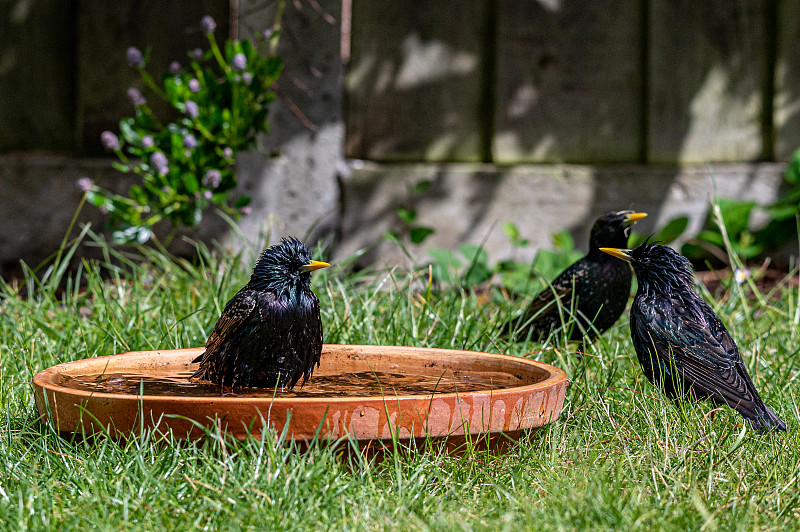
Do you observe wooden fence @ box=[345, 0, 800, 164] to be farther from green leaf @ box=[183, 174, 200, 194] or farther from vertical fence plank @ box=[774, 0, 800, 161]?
green leaf @ box=[183, 174, 200, 194]

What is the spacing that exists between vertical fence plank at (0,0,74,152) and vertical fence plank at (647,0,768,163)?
3527 mm

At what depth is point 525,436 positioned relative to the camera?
2.36 m

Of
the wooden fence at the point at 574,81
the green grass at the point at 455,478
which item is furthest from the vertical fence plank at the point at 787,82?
the green grass at the point at 455,478

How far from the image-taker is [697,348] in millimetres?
2750

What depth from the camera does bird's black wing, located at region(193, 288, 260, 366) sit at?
8.16 feet

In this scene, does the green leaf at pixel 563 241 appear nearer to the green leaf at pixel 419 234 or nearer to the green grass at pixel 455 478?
the green leaf at pixel 419 234

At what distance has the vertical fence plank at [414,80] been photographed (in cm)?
512

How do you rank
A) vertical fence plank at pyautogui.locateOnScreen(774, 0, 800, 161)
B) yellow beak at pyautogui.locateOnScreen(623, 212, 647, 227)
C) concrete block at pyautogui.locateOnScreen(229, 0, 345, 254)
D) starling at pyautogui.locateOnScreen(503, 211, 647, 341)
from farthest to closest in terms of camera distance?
vertical fence plank at pyautogui.locateOnScreen(774, 0, 800, 161) → concrete block at pyautogui.locateOnScreen(229, 0, 345, 254) → yellow beak at pyautogui.locateOnScreen(623, 212, 647, 227) → starling at pyautogui.locateOnScreen(503, 211, 647, 341)

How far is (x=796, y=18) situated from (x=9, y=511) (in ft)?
17.5

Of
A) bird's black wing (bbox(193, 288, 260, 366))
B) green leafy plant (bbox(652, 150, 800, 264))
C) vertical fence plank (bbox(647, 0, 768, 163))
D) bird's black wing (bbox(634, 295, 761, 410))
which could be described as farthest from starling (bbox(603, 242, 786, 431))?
vertical fence plank (bbox(647, 0, 768, 163))

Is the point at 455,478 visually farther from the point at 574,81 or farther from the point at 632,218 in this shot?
the point at 574,81

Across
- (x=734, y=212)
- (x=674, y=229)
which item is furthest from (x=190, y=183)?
(x=734, y=212)

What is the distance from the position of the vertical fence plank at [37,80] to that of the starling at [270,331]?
10.3ft

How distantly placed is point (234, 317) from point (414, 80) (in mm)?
3025
